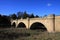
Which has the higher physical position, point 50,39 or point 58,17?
point 58,17

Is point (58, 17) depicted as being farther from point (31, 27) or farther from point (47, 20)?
point (31, 27)

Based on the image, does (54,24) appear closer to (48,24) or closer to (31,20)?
(48,24)

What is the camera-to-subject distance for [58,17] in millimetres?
31672

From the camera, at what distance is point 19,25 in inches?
2662

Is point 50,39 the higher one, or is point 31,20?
point 31,20

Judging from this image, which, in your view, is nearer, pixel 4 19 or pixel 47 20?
pixel 47 20

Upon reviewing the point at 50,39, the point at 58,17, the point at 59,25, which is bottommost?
the point at 50,39

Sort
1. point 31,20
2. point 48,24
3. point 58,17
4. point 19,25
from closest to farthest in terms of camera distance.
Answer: point 58,17 < point 48,24 < point 31,20 < point 19,25

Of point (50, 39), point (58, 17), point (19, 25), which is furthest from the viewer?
point (19, 25)

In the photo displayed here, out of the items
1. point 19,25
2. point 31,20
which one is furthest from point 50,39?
point 19,25

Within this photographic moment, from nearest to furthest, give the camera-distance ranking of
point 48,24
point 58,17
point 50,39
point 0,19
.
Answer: point 50,39 < point 58,17 < point 48,24 < point 0,19

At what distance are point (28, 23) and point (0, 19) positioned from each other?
33280mm

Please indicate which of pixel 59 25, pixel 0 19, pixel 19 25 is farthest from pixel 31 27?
pixel 0 19

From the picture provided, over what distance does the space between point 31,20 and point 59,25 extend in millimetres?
15090
